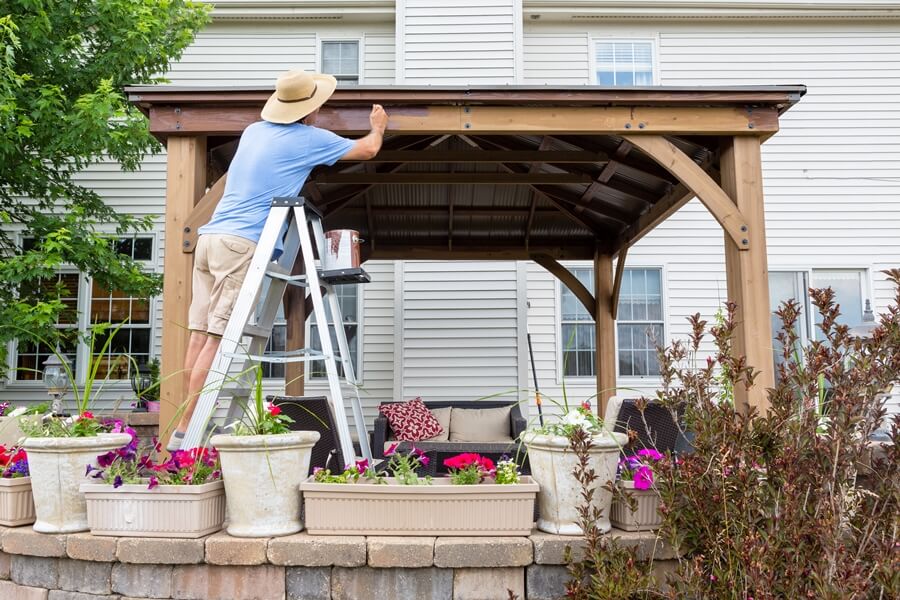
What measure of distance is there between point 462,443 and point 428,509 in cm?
274

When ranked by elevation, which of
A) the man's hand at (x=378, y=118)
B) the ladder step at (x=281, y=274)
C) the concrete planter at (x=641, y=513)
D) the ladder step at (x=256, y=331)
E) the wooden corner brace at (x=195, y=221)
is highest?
the man's hand at (x=378, y=118)

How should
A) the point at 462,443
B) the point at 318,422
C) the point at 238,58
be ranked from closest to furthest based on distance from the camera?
the point at 318,422 → the point at 462,443 → the point at 238,58

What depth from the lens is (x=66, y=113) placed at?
6.77m

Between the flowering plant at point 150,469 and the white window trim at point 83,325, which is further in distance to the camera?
the white window trim at point 83,325

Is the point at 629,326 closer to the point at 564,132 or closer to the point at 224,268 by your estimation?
the point at 564,132

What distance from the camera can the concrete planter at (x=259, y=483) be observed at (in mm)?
2447

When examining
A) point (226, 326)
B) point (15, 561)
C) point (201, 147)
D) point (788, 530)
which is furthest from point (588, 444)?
point (201, 147)

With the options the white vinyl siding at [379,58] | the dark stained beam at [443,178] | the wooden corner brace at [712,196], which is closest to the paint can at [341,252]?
the wooden corner brace at [712,196]

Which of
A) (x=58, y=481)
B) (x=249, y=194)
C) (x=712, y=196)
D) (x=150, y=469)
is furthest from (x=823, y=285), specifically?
(x=58, y=481)

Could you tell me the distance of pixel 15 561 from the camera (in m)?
2.64

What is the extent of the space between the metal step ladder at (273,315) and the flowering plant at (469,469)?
63 centimetres

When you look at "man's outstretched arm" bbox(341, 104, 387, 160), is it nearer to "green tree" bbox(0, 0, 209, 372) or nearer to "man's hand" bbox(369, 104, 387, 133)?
"man's hand" bbox(369, 104, 387, 133)

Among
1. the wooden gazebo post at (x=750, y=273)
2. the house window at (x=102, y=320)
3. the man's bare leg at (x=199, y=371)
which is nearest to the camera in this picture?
the man's bare leg at (x=199, y=371)

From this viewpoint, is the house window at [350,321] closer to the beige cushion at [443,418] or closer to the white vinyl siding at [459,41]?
the beige cushion at [443,418]
